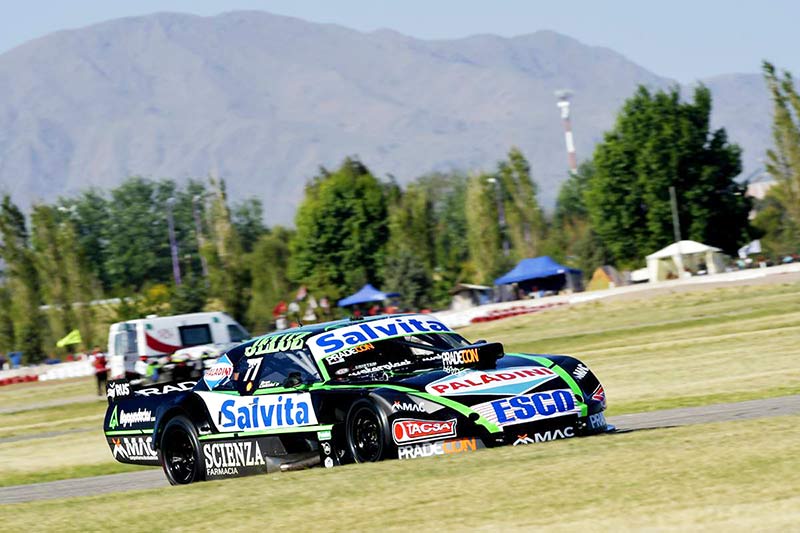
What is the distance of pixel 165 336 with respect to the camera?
2902cm

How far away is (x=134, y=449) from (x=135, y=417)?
0.32 m

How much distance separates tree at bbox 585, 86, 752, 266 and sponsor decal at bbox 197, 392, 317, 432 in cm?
6618

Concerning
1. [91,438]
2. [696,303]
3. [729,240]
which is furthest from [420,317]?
[729,240]

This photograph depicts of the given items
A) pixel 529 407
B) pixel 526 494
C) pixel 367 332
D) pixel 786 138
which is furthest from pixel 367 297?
pixel 526 494

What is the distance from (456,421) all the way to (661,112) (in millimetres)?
72573

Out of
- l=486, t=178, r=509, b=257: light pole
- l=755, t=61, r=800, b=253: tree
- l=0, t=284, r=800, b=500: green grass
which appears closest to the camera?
l=0, t=284, r=800, b=500: green grass

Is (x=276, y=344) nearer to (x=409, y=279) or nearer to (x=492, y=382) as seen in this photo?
(x=492, y=382)

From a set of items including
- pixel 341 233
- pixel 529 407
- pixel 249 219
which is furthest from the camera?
pixel 249 219

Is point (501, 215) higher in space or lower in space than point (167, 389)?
higher

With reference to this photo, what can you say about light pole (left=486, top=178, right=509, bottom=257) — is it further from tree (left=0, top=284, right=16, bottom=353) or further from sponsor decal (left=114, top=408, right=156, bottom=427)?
sponsor decal (left=114, top=408, right=156, bottom=427)

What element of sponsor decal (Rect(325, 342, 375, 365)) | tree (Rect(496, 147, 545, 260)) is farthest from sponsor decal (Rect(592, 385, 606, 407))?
tree (Rect(496, 147, 545, 260))

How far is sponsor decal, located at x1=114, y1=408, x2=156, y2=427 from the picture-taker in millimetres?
12516

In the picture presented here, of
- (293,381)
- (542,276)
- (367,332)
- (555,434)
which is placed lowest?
(555,434)

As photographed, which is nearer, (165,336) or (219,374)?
(219,374)
